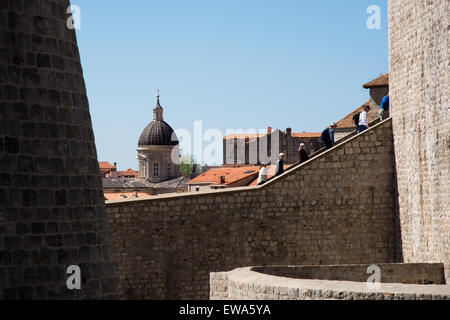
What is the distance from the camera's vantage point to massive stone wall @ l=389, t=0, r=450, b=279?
54.4 feet

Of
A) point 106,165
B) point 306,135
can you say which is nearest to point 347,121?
point 306,135

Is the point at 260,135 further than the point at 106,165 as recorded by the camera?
No

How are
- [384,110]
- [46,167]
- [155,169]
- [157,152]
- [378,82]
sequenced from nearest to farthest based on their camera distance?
[46,167]
[384,110]
[378,82]
[157,152]
[155,169]

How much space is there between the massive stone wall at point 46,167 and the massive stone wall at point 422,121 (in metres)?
8.62

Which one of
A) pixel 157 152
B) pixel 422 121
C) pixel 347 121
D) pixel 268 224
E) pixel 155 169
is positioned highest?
pixel 157 152

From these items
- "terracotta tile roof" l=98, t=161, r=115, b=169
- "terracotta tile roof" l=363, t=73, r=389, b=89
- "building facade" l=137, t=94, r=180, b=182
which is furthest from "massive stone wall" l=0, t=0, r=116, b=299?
"terracotta tile roof" l=98, t=161, r=115, b=169

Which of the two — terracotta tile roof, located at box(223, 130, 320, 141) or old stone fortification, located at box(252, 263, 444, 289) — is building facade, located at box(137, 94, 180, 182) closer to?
terracotta tile roof, located at box(223, 130, 320, 141)

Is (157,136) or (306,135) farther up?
(157,136)

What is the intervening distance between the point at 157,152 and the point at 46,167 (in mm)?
107629

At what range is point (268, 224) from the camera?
19.2 meters

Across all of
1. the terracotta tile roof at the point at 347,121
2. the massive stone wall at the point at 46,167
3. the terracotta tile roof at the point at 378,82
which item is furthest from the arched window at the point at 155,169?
the massive stone wall at the point at 46,167

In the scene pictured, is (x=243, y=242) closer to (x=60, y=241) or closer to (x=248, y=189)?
(x=248, y=189)

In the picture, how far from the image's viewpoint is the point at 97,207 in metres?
10.3

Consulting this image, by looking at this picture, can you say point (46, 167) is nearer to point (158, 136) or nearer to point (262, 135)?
point (262, 135)
